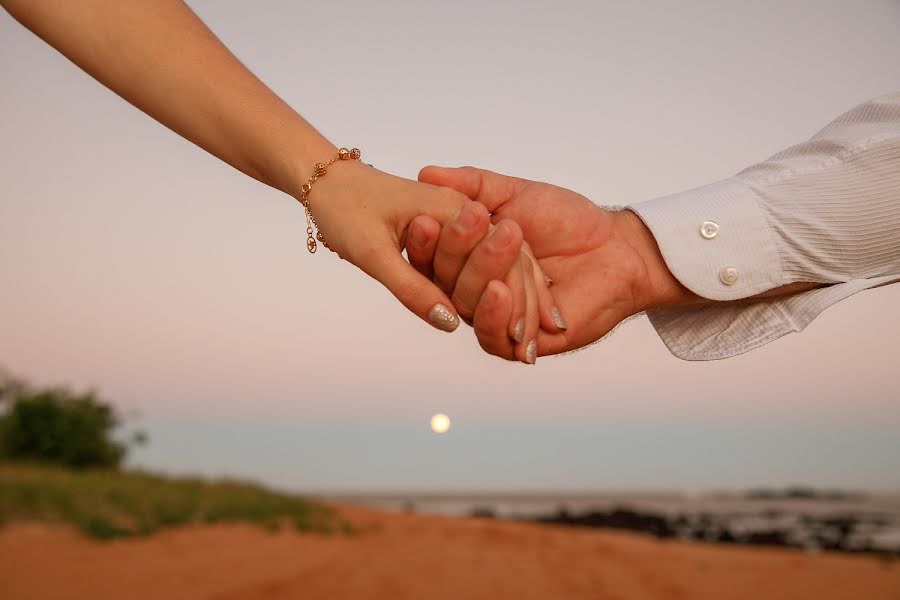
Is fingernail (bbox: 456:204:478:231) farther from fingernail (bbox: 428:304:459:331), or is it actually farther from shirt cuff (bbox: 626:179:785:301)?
shirt cuff (bbox: 626:179:785:301)

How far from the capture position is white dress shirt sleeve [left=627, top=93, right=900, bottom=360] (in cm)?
167

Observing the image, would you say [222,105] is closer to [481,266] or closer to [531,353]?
[481,266]

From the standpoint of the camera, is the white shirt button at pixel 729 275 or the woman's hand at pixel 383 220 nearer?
the woman's hand at pixel 383 220

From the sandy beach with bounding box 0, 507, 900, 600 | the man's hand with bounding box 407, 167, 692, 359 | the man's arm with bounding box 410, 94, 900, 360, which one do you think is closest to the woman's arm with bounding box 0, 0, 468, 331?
the man's hand with bounding box 407, 167, 692, 359

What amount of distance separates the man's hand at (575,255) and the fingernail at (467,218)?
10 cm

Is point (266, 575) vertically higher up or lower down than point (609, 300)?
lower down

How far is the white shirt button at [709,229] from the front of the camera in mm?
1681

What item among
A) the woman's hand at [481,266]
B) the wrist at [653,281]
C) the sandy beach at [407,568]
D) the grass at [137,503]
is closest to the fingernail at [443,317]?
the woman's hand at [481,266]

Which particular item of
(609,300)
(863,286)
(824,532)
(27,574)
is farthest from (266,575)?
(824,532)

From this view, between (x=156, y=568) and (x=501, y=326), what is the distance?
168 inches

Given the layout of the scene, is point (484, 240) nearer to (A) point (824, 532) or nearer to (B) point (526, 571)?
(B) point (526, 571)

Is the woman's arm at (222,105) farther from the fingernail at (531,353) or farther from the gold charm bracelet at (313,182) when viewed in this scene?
the fingernail at (531,353)

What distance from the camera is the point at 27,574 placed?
4.57 meters

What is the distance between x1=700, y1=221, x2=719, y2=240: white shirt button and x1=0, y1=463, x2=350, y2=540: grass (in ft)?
17.2
